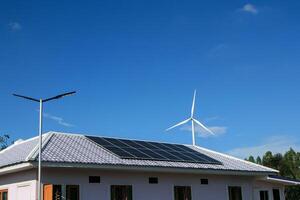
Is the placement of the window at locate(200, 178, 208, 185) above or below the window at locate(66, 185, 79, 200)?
above

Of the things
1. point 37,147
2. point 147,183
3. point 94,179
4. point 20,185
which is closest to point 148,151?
point 147,183

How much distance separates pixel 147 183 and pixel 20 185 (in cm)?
544

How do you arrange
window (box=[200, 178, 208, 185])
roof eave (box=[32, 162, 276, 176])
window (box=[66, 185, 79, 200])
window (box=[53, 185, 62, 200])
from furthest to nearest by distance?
window (box=[200, 178, 208, 185]), window (box=[66, 185, 79, 200]), window (box=[53, 185, 62, 200]), roof eave (box=[32, 162, 276, 176])

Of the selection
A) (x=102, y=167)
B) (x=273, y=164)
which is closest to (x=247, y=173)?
(x=102, y=167)

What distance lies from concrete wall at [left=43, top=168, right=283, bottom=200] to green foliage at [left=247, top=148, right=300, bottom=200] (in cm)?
1228

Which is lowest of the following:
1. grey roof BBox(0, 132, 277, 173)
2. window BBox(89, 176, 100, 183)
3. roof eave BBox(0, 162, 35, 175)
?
window BBox(89, 176, 100, 183)

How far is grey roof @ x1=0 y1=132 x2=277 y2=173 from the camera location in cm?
1927

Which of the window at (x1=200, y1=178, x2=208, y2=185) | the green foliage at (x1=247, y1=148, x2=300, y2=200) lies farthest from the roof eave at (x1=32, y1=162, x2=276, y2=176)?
the green foliage at (x1=247, y1=148, x2=300, y2=200)

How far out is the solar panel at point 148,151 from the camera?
Answer: 2216 cm

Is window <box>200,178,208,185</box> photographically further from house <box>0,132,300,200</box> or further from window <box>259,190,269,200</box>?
window <box>259,190,269,200</box>

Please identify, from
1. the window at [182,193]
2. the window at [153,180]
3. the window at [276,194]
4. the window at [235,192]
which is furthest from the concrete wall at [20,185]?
the window at [276,194]

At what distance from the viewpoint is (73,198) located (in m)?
19.6

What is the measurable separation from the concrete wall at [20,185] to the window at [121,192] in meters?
3.35

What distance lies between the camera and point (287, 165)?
4775 centimetres
